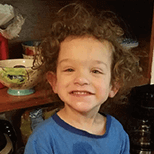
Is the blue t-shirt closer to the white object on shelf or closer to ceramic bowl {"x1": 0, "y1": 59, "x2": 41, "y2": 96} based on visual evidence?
ceramic bowl {"x1": 0, "y1": 59, "x2": 41, "y2": 96}

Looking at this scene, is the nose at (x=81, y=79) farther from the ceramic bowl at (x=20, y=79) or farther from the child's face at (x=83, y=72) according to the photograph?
the ceramic bowl at (x=20, y=79)

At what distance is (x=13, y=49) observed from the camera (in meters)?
1.24

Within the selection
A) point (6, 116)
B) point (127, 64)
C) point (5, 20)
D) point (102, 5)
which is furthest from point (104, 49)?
point (6, 116)

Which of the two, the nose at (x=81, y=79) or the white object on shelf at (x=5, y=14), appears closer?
the nose at (x=81, y=79)

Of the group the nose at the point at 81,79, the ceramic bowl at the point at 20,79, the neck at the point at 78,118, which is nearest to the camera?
the nose at the point at 81,79

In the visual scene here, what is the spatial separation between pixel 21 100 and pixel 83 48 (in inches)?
14.6

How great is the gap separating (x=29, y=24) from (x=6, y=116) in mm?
560

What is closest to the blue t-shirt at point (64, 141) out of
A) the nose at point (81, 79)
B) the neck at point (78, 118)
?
the neck at point (78, 118)

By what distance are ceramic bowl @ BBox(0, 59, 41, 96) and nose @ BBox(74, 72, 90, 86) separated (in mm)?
286

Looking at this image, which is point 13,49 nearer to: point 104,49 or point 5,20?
point 5,20

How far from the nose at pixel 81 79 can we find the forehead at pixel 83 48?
0.05 meters

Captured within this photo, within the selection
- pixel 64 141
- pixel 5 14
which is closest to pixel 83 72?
pixel 64 141

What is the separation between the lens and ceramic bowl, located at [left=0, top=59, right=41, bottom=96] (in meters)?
0.91

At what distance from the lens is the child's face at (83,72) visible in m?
0.70
